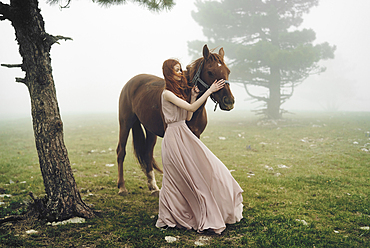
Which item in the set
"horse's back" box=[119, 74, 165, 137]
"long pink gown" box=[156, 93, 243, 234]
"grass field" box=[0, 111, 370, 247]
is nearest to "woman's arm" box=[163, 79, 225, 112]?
"long pink gown" box=[156, 93, 243, 234]

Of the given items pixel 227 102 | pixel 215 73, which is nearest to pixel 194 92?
pixel 215 73

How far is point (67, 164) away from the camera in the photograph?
3.28 m

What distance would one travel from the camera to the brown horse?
3.25 meters

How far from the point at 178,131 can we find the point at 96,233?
1581 millimetres

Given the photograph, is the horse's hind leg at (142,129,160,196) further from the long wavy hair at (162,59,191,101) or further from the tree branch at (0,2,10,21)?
the tree branch at (0,2,10,21)

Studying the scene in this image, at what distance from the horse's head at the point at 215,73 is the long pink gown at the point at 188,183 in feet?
1.67

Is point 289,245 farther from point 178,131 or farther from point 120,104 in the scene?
point 120,104

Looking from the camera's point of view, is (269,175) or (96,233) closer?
(96,233)

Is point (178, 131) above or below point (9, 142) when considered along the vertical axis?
above

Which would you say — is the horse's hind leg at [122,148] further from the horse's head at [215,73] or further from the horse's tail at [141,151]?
the horse's head at [215,73]

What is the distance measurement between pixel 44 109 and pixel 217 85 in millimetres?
2270

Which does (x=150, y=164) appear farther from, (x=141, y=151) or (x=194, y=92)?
(x=194, y=92)

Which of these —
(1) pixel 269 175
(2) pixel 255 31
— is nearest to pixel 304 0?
(2) pixel 255 31

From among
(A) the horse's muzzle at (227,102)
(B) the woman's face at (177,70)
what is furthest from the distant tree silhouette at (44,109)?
(A) the horse's muzzle at (227,102)
